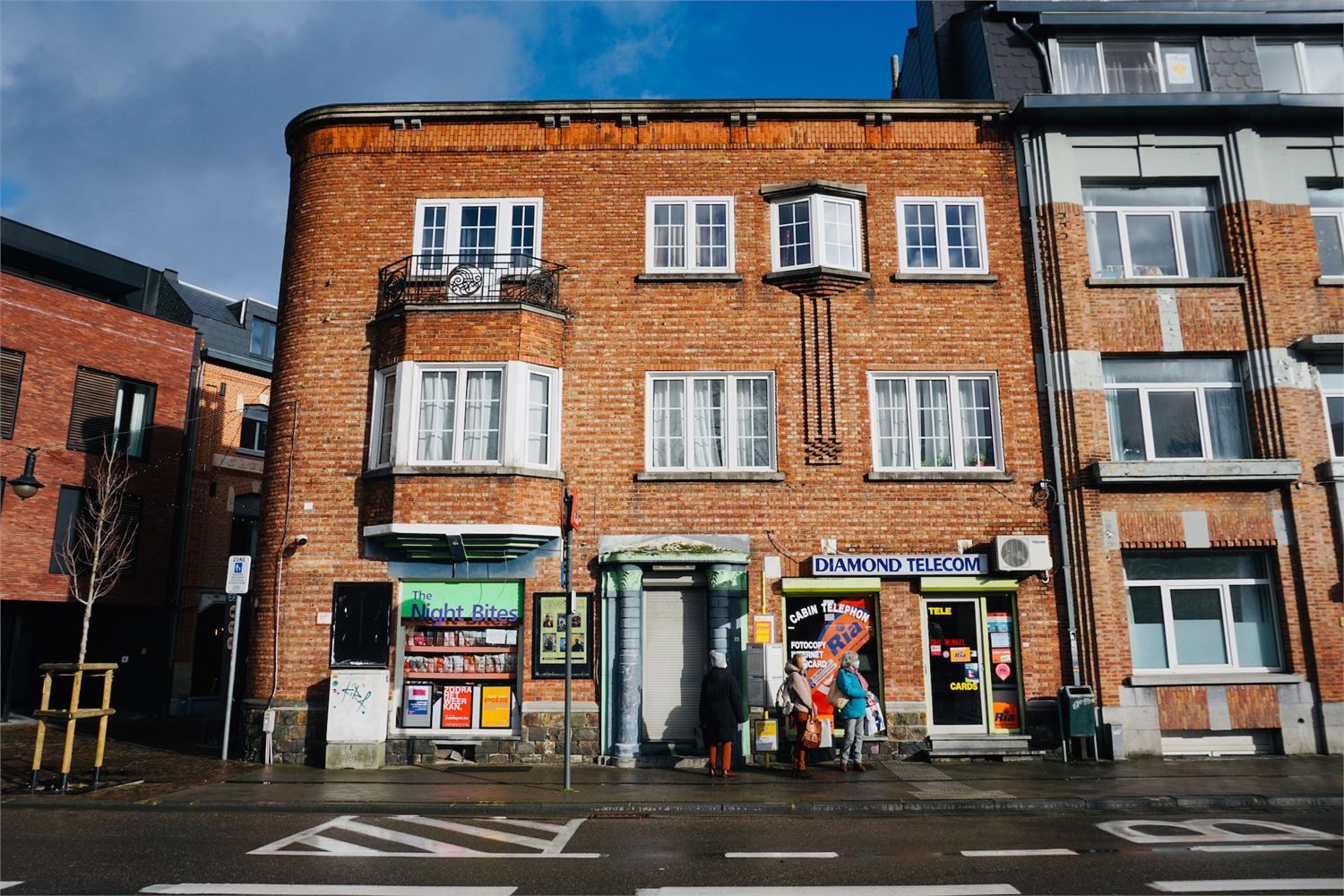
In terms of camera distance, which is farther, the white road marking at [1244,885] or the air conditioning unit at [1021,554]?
the air conditioning unit at [1021,554]

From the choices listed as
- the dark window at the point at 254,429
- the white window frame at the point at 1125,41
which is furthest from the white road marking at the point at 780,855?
the dark window at the point at 254,429

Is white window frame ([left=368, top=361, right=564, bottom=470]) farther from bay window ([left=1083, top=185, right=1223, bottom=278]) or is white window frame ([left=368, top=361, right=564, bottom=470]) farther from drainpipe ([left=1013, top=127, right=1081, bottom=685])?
bay window ([left=1083, top=185, right=1223, bottom=278])

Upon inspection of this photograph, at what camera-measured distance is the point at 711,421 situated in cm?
1445

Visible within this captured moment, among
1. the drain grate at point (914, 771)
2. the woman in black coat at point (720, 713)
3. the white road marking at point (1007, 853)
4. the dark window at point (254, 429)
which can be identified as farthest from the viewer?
the dark window at point (254, 429)

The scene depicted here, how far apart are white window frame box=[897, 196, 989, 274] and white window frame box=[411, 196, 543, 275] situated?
20.6 ft

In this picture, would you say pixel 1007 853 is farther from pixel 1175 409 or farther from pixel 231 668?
pixel 231 668

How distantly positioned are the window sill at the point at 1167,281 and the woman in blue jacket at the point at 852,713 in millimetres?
7823

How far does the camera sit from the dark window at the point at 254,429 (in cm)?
2597

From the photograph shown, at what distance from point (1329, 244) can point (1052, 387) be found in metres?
5.92

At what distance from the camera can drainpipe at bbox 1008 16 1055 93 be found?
15.6 meters

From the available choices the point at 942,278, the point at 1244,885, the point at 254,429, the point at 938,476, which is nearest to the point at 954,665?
the point at 938,476

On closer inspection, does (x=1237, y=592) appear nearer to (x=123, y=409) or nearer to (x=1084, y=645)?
(x=1084, y=645)

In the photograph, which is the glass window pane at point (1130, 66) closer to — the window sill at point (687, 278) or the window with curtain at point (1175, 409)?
the window with curtain at point (1175, 409)

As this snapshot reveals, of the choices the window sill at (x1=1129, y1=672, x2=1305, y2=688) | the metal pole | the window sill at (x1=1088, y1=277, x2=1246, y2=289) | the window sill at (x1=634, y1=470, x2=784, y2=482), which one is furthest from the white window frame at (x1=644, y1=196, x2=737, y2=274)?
the window sill at (x1=1129, y1=672, x2=1305, y2=688)
